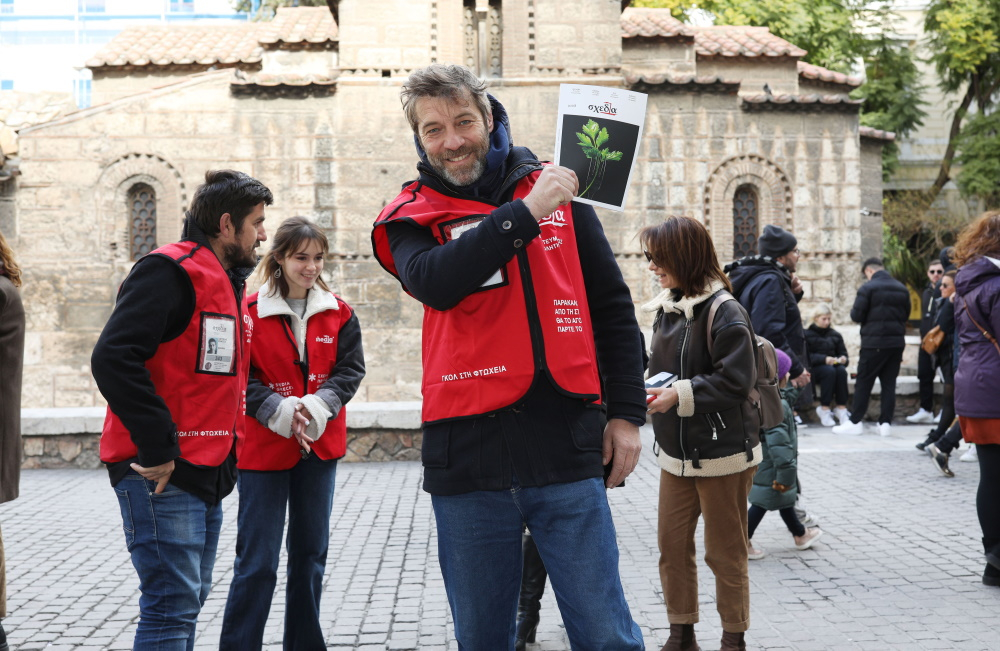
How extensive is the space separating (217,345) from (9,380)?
5.49 ft

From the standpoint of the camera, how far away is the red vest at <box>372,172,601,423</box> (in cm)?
247

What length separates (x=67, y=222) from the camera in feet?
54.1

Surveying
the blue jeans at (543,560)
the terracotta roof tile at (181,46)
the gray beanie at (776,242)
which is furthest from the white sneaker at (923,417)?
the terracotta roof tile at (181,46)

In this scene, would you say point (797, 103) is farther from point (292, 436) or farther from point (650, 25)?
point (292, 436)

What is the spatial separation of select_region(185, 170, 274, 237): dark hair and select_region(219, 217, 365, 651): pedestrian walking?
31.5 inches

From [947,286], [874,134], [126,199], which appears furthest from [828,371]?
[126,199]

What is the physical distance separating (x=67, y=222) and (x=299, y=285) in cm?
1393

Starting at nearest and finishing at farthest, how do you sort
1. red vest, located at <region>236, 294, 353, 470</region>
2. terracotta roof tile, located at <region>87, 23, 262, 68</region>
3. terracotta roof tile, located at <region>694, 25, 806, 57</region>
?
red vest, located at <region>236, 294, 353, 470</region> → terracotta roof tile, located at <region>694, 25, 806, 57</region> → terracotta roof tile, located at <region>87, 23, 262, 68</region>

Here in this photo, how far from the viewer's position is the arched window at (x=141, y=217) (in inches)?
662

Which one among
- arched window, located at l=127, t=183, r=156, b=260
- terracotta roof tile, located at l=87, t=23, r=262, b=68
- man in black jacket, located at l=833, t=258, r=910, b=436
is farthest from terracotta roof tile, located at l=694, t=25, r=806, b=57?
arched window, located at l=127, t=183, r=156, b=260

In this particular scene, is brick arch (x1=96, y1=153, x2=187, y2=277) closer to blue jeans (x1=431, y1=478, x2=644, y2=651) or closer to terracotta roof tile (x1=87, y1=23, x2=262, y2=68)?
terracotta roof tile (x1=87, y1=23, x2=262, y2=68)

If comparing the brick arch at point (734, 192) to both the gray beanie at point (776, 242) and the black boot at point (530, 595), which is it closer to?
the gray beanie at point (776, 242)

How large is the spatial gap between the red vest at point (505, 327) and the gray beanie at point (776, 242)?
409 centimetres

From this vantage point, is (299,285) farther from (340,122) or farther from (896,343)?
(340,122)
